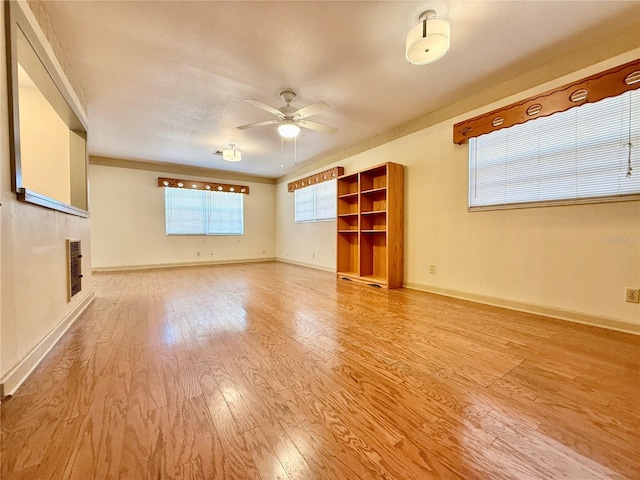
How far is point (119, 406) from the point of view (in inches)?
47.8

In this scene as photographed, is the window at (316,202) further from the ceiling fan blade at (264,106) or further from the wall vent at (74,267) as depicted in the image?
the wall vent at (74,267)

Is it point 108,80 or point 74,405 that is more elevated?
point 108,80

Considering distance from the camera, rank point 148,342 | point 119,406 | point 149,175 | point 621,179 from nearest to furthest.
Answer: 1. point 119,406
2. point 148,342
3. point 621,179
4. point 149,175

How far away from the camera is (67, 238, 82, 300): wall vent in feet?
7.69

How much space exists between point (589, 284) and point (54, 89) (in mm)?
4926

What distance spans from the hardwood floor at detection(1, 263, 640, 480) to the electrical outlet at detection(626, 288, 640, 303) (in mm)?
314

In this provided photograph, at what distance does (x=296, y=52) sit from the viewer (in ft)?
7.61

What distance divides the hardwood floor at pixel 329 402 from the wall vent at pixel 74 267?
1.24 ft

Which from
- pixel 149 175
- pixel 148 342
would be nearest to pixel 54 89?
pixel 148 342

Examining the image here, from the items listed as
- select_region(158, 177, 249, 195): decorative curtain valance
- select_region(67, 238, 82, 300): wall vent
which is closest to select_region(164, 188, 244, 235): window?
select_region(158, 177, 249, 195): decorative curtain valance

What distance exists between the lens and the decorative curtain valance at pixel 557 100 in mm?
2057

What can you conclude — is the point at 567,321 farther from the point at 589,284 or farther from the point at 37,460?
the point at 37,460

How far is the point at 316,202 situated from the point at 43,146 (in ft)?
14.2

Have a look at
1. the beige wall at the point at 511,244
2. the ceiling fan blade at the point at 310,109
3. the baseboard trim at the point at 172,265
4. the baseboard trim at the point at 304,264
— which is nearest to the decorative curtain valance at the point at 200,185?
the baseboard trim at the point at 172,265
